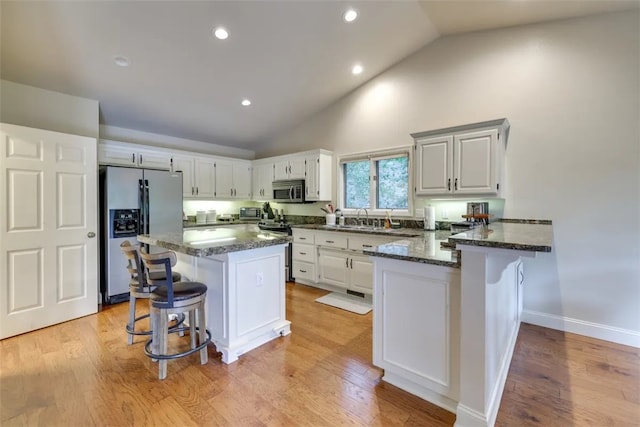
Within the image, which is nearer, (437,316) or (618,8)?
(437,316)

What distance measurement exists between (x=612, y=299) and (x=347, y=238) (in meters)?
2.75

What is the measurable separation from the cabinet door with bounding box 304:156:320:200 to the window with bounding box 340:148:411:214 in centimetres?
43

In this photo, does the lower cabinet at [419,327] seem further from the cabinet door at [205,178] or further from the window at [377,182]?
the cabinet door at [205,178]

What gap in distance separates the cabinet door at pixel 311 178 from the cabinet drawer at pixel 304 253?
2.75 feet

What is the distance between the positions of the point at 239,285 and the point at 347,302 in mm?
1773

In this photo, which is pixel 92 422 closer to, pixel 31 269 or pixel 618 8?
pixel 31 269

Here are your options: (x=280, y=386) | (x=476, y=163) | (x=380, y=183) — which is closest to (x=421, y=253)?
(x=280, y=386)

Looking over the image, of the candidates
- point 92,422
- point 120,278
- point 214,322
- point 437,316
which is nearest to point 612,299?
point 437,316

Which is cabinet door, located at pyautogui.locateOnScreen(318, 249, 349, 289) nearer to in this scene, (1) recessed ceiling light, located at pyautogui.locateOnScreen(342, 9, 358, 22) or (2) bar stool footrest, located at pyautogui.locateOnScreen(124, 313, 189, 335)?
(2) bar stool footrest, located at pyautogui.locateOnScreen(124, 313, 189, 335)

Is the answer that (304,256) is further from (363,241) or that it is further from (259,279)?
(259,279)

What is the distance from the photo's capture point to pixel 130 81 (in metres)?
3.38

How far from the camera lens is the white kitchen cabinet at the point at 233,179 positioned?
535cm

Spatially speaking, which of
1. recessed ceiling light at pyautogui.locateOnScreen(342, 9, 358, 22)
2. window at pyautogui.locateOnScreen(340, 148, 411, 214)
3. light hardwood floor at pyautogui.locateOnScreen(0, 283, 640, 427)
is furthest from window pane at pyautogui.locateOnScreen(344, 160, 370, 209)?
light hardwood floor at pyautogui.locateOnScreen(0, 283, 640, 427)

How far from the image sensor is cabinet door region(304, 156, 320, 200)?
466 cm
